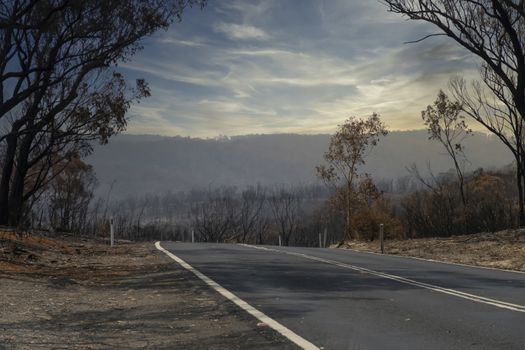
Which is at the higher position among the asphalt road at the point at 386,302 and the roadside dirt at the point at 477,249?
the roadside dirt at the point at 477,249

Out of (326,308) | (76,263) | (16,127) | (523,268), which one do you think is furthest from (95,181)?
(326,308)

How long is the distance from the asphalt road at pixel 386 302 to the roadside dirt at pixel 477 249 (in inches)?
98.3

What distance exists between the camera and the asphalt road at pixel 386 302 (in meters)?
6.45

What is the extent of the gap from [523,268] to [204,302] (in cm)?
1015

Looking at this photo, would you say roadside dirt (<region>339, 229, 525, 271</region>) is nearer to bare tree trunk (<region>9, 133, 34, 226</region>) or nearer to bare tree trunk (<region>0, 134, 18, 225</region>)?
bare tree trunk (<region>9, 133, 34, 226</region>)

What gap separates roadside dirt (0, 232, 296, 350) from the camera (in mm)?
6496

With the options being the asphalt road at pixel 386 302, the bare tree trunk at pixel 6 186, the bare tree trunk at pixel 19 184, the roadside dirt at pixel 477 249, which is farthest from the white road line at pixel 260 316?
the bare tree trunk at pixel 19 184

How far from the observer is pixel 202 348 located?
6.16 metres

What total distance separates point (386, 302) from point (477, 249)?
1227 cm

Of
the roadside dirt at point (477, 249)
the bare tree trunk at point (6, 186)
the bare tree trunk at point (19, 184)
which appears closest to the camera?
the roadside dirt at point (477, 249)

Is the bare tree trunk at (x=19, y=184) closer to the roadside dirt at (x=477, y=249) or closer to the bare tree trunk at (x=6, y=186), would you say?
the bare tree trunk at (x=6, y=186)

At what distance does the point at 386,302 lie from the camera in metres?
8.98

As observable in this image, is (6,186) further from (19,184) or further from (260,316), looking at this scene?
(260,316)

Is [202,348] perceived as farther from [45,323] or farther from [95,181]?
[95,181]
